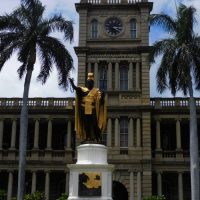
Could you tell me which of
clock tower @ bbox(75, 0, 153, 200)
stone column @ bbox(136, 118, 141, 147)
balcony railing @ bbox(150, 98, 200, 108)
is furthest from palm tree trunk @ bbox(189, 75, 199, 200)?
balcony railing @ bbox(150, 98, 200, 108)

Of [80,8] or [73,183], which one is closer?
[73,183]

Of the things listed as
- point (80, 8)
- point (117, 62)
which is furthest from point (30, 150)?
point (80, 8)

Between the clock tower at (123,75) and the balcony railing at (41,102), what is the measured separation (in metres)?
2.38

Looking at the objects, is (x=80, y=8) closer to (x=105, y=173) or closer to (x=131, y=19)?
(x=131, y=19)

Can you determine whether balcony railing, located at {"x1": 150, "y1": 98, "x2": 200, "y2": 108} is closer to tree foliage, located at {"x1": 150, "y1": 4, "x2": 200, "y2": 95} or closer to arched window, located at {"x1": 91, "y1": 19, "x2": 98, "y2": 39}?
arched window, located at {"x1": 91, "y1": 19, "x2": 98, "y2": 39}

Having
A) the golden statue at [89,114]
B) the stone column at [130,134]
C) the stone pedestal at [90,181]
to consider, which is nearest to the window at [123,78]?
the stone column at [130,134]

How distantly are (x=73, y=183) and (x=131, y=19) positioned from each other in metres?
29.8

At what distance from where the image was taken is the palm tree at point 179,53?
90.2 feet

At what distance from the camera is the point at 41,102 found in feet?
142

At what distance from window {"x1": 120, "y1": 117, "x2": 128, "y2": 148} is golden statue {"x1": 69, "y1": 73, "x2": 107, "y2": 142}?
76.8 feet

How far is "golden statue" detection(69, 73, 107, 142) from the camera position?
1731 cm

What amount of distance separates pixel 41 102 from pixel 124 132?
786 cm

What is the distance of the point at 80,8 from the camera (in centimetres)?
4400

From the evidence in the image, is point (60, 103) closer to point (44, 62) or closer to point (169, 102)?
point (169, 102)
